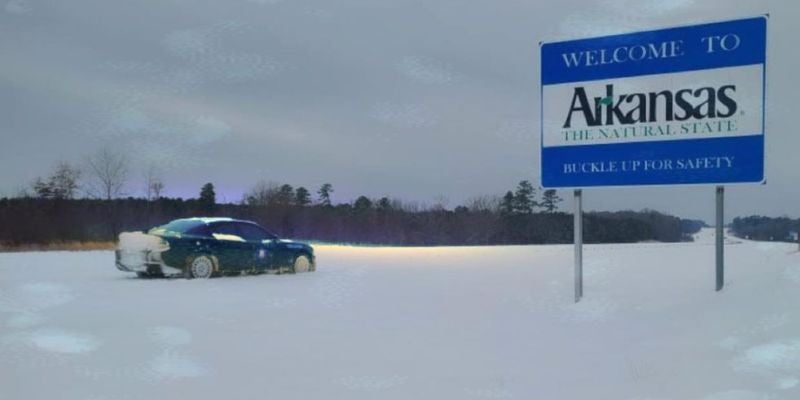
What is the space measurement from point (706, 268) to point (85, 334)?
9.06 m

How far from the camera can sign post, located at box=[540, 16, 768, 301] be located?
8.22 metres

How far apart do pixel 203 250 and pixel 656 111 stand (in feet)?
31.6

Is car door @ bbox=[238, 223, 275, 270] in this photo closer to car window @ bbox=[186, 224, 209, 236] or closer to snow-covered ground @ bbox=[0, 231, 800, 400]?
car window @ bbox=[186, 224, 209, 236]

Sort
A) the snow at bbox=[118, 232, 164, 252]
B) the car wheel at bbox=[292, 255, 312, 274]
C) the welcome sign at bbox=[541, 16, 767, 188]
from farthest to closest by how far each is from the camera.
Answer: the car wheel at bbox=[292, 255, 312, 274]
the snow at bbox=[118, 232, 164, 252]
the welcome sign at bbox=[541, 16, 767, 188]

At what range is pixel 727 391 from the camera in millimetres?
4832

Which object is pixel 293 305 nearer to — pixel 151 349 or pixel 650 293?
pixel 151 349

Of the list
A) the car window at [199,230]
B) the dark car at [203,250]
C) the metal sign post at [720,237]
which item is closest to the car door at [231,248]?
the dark car at [203,250]

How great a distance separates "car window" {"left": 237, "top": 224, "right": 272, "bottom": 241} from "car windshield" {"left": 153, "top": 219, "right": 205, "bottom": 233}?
973 mm

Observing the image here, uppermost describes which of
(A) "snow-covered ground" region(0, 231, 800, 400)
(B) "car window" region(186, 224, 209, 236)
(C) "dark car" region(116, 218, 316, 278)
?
(B) "car window" region(186, 224, 209, 236)

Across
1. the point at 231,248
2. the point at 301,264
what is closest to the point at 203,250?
the point at 231,248

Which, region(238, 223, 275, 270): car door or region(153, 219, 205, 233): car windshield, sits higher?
region(153, 219, 205, 233): car windshield

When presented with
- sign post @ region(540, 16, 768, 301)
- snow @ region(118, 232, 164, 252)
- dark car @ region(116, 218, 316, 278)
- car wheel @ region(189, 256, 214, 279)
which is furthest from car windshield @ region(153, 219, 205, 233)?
sign post @ region(540, 16, 768, 301)

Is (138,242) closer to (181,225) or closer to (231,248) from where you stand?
(181,225)

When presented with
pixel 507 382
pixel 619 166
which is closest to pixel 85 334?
pixel 507 382
